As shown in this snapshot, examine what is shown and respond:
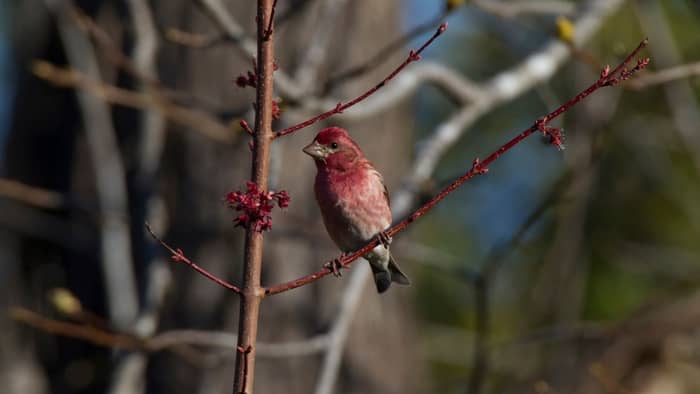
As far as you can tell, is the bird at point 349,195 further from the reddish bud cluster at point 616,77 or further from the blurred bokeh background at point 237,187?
the reddish bud cluster at point 616,77

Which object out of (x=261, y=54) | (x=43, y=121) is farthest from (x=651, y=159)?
(x=261, y=54)

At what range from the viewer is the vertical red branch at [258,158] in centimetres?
219

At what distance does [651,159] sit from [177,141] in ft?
14.1

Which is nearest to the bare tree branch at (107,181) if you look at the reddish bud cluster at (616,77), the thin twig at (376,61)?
the thin twig at (376,61)

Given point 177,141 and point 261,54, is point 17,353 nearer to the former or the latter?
point 177,141

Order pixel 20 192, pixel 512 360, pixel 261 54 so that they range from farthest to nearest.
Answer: pixel 512 360 < pixel 20 192 < pixel 261 54

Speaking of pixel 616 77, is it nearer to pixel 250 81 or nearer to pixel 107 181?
pixel 250 81

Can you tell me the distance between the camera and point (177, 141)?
6.32m

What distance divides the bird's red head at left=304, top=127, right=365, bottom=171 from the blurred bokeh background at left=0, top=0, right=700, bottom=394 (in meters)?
1.02

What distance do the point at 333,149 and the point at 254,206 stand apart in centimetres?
143

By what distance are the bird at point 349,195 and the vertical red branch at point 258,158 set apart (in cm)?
126

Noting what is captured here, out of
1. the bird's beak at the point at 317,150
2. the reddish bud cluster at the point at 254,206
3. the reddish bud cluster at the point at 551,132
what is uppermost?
the bird's beak at the point at 317,150

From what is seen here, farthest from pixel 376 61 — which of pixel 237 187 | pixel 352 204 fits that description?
pixel 237 187

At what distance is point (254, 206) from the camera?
2.18m
